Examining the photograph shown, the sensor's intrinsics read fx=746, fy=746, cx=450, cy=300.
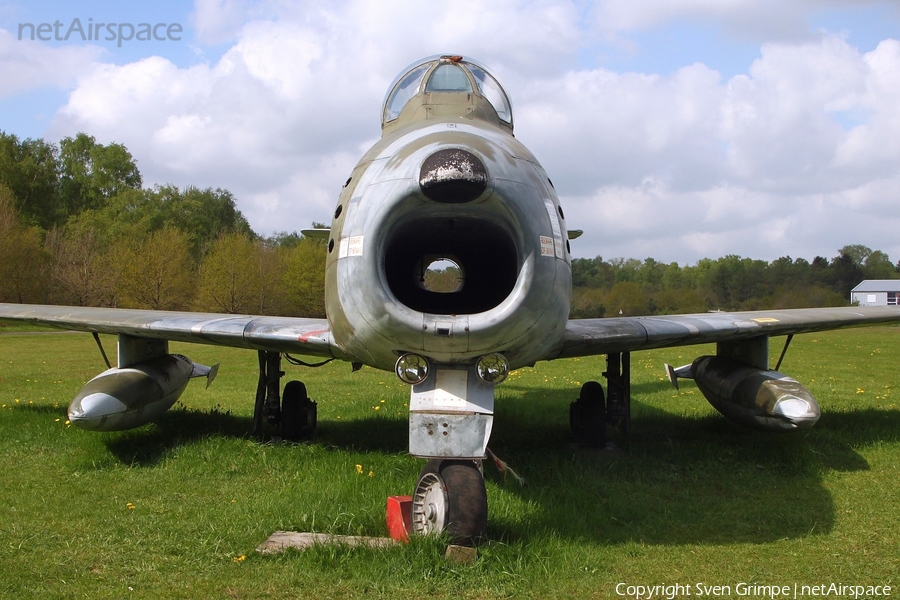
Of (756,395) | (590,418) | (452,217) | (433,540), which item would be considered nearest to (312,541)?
(433,540)

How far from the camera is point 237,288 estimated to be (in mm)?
49062

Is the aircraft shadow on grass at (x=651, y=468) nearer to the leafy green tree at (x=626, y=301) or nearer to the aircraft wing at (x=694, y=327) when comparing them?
the aircraft wing at (x=694, y=327)

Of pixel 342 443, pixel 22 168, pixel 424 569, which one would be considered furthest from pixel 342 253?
pixel 22 168

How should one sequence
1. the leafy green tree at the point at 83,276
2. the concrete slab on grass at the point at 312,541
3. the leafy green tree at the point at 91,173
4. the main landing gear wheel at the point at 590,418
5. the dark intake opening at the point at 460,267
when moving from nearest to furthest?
the concrete slab on grass at the point at 312,541, the dark intake opening at the point at 460,267, the main landing gear wheel at the point at 590,418, the leafy green tree at the point at 83,276, the leafy green tree at the point at 91,173

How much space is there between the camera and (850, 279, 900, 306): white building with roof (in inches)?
2884

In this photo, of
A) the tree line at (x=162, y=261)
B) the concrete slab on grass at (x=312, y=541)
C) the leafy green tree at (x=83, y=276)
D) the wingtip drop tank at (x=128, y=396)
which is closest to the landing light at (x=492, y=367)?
the concrete slab on grass at (x=312, y=541)

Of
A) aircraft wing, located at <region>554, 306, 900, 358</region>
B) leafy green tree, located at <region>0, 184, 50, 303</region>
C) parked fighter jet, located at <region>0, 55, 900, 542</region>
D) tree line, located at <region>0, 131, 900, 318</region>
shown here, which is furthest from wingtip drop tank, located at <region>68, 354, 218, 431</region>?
leafy green tree, located at <region>0, 184, 50, 303</region>

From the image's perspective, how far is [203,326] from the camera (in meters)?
7.25

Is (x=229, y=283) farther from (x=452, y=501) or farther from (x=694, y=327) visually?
(x=452, y=501)

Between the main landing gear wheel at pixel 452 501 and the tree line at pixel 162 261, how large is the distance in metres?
34.4

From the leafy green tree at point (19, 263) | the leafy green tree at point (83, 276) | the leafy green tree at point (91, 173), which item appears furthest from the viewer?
Result: the leafy green tree at point (91, 173)

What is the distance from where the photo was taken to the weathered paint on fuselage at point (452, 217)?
14.0 ft

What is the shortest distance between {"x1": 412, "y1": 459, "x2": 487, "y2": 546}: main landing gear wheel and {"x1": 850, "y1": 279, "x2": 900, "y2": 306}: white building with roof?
78.0 m

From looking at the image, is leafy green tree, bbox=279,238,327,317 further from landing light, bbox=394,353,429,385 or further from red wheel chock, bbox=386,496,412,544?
landing light, bbox=394,353,429,385
